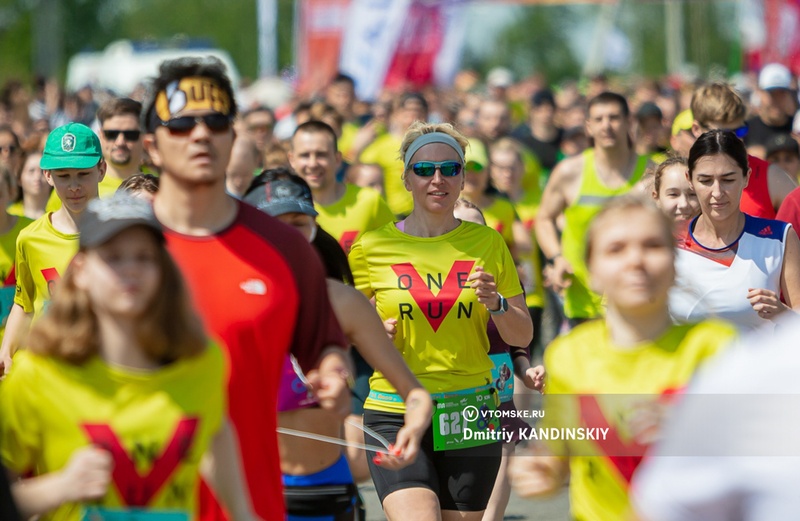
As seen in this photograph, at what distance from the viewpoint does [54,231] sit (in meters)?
6.58

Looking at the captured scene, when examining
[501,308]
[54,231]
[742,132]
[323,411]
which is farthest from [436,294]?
[742,132]

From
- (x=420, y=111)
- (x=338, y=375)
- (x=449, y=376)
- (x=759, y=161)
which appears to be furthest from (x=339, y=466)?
(x=420, y=111)

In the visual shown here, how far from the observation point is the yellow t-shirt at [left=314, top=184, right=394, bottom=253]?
9078 millimetres

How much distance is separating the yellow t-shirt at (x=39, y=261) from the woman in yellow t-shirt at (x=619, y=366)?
3.00 metres

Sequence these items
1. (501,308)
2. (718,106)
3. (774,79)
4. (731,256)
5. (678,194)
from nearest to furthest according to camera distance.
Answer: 1. (501,308)
2. (731,256)
3. (678,194)
4. (718,106)
5. (774,79)

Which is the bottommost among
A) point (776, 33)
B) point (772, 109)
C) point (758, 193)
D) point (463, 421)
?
point (463, 421)

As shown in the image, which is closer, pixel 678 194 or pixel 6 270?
pixel 678 194

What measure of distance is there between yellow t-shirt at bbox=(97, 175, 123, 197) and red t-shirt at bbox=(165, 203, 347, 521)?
380 centimetres

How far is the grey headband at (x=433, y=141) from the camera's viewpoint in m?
6.55

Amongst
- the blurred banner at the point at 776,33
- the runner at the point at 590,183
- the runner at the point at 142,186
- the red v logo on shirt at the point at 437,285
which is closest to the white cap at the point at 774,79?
the runner at the point at 590,183

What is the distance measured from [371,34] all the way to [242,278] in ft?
64.9

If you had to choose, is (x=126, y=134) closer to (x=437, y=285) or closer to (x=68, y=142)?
(x=68, y=142)

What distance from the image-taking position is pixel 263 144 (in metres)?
13.8

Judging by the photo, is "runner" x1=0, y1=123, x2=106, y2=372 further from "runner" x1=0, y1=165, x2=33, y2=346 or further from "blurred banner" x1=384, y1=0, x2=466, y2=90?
"blurred banner" x1=384, y1=0, x2=466, y2=90
